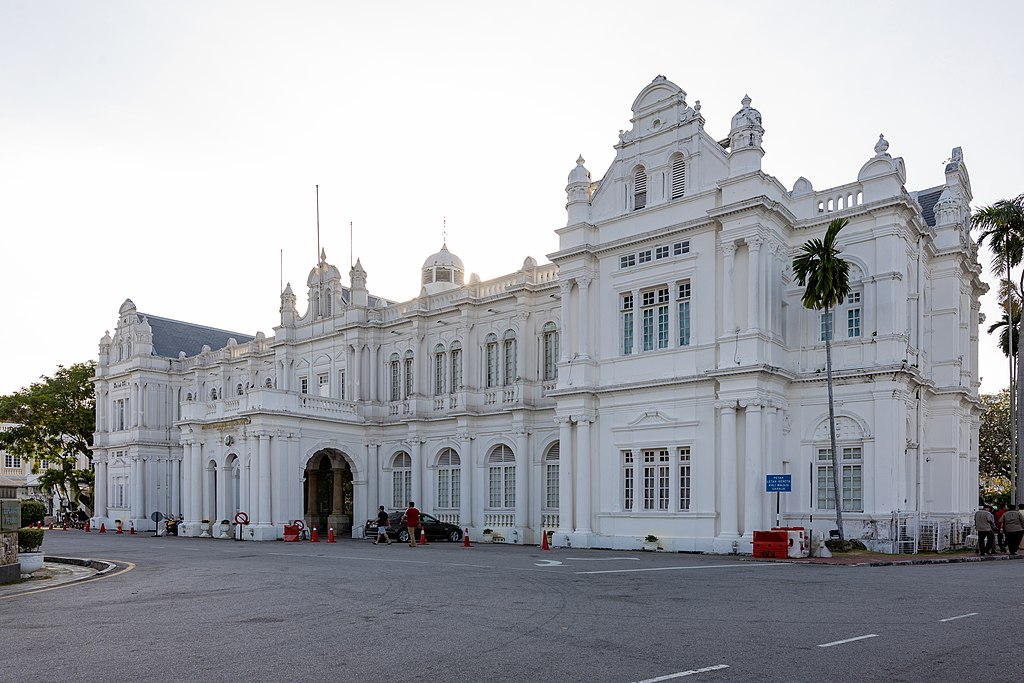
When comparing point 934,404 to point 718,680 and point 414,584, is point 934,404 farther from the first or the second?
point 718,680

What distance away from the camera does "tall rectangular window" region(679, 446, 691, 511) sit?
96.5 feet

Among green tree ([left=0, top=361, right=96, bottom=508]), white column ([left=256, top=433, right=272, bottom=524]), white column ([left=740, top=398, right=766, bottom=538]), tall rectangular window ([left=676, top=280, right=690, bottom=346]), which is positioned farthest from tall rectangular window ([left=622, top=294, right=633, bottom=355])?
green tree ([left=0, top=361, right=96, bottom=508])

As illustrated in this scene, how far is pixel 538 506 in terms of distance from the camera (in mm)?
36469

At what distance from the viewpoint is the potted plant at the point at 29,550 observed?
2061 centimetres

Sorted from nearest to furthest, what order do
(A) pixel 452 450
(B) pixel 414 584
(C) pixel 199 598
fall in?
1. (C) pixel 199 598
2. (B) pixel 414 584
3. (A) pixel 452 450

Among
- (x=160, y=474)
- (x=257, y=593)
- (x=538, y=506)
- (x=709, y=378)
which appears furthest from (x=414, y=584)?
(x=160, y=474)

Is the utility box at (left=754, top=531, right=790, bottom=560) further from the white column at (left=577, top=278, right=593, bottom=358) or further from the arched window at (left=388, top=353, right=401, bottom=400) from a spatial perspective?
the arched window at (left=388, top=353, right=401, bottom=400)

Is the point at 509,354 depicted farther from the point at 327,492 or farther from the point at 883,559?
the point at 883,559

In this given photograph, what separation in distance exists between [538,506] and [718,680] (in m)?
28.3

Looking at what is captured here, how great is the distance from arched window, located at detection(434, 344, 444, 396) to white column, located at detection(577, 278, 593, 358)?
10.8 m

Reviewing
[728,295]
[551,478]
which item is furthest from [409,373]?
[728,295]

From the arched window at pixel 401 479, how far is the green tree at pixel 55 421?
31.5 m

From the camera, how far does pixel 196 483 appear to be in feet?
143

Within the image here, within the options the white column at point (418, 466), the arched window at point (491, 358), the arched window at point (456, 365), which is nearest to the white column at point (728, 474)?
the arched window at point (491, 358)
